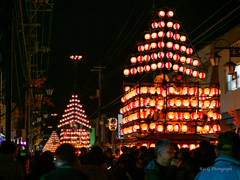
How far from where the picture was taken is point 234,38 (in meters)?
25.0

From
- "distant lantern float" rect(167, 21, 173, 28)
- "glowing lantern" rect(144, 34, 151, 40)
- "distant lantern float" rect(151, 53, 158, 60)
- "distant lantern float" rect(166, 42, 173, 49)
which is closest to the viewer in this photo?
"distant lantern float" rect(166, 42, 173, 49)

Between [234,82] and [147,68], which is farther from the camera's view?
[234,82]

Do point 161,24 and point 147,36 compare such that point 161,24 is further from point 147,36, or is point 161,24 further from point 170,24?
point 147,36

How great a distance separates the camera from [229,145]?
12.2ft

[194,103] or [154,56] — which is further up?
[154,56]

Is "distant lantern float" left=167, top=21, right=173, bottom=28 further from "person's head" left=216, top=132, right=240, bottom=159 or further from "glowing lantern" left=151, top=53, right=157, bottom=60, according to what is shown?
"person's head" left=216, top=132, right=240, bottom=159

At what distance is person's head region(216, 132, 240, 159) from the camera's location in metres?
3.72

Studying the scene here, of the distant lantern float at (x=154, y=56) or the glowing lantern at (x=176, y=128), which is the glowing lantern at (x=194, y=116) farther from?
the distant lantern float at (x=154, y=56)

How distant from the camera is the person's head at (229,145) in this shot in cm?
372

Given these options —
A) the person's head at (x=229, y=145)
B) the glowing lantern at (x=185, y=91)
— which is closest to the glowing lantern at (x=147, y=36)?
the glowing lantern at (x=185, y=91)

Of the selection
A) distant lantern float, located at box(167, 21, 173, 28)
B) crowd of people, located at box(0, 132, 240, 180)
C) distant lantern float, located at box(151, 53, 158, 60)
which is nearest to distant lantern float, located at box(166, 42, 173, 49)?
distant lantern float, located at box(151, 53, 158, 60)

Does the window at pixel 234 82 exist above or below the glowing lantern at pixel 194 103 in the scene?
above

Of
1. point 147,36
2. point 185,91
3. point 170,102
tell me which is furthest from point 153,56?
point 170,102

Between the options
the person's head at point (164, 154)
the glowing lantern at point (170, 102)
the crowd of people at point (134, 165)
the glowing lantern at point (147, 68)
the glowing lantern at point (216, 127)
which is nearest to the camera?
the crowd of people at point (134, 165)
